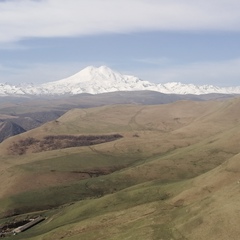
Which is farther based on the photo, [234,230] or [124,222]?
[124,222]

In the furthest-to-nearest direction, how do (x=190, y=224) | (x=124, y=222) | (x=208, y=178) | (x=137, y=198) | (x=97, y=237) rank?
(x=137, y=198)
(x=208, y=178)
(x=124, y=222)
(x=97, y=237)
(x=190, y=224)

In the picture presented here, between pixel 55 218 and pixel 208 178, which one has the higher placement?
pixel 208 178

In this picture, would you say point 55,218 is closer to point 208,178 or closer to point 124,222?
point 124,222

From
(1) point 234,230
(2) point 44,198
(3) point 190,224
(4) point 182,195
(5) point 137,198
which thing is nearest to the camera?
(1) point 234,230

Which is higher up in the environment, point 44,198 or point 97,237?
point 97,237

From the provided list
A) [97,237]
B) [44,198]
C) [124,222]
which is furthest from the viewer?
[44,198]

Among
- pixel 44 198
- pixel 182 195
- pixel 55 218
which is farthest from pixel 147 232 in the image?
pixel 44 198

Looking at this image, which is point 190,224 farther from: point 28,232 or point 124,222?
point 28,232

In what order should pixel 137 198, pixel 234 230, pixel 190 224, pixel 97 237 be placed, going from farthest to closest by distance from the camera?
pixel 137 198, pixel 97 237, pixel 190 224, pixel 234 230

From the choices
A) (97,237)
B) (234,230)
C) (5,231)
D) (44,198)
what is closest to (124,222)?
(97,237)
